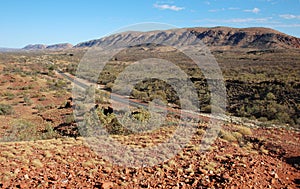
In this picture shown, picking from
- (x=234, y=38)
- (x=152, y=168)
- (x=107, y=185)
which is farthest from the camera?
(x=234, y=38)

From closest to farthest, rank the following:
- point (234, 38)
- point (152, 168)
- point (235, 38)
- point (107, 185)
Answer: point (107, 185) → point (152, 168) → point (235, 38) → point (234, 38)

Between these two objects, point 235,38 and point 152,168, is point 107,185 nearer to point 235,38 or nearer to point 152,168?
point 152,168

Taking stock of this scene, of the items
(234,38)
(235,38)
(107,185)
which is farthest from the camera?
(234,38)

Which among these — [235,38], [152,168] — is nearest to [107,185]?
[152,168]

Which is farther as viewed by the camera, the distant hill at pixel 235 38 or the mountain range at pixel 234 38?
the distant hill at pixel 235 38

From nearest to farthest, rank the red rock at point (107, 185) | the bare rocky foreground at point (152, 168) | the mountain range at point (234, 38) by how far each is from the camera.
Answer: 1. the red rock at point (107, 185)
2. the bare rocky foreground at point (152, 168)
3. the mountain range at point (234, 38)

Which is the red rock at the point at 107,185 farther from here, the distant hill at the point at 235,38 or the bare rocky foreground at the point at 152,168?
the distant hill at the point at 235,38

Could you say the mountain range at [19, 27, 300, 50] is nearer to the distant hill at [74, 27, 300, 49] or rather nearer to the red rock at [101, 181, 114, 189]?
the distant hill at [74, 27, 300, 49]

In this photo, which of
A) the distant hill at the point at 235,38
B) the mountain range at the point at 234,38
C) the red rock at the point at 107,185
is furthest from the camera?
the distant hill at the point at 235,38

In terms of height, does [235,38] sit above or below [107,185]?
above

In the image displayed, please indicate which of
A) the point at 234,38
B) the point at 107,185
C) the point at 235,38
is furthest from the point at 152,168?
the point at 234,38

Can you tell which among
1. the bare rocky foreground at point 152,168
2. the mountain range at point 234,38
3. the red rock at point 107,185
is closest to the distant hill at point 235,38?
the mountain range at point 234,38

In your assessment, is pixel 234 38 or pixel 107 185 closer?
pixel 107 185

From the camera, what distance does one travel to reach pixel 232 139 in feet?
38.4
